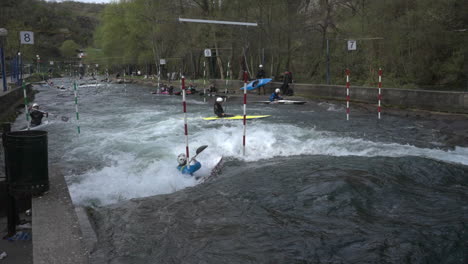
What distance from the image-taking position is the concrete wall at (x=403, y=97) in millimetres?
12820

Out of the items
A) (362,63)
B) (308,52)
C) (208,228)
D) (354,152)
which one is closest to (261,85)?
(308,52)

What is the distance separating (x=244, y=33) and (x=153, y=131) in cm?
1637

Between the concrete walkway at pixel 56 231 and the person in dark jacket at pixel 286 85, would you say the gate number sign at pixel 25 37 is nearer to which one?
the person in dark jacket at pixel 286 85

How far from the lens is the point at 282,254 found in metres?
4.11

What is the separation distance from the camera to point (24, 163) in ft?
15.6

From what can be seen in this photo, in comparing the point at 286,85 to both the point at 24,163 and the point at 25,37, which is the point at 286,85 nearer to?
the point at 25,37

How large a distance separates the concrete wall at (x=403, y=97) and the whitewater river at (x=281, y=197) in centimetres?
198

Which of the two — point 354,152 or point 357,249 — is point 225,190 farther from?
point 354,152

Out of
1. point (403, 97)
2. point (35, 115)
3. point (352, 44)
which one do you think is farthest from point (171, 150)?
point (352, 44)

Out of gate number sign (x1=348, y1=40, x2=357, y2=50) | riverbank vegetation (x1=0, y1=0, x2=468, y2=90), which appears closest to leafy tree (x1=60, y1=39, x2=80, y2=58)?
riverbank vegetation (x1=0, y1=0, x2=468, y2=90)

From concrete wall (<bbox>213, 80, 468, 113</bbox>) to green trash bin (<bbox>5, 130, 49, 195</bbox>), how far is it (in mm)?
12139

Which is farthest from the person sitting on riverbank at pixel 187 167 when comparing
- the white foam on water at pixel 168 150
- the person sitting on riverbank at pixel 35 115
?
the person sitting on riverbank at pixel 35 115

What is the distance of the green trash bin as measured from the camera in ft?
15.5

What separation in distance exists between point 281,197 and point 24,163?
3340mm
